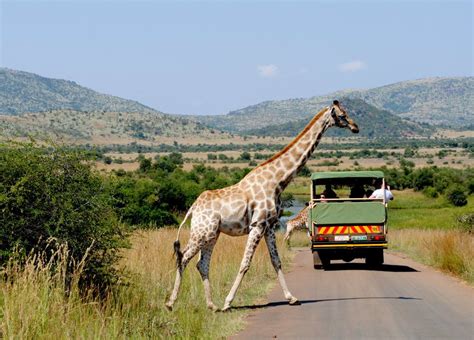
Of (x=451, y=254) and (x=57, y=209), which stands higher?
(x=57, y=209)

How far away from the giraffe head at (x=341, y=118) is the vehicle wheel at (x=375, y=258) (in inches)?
269

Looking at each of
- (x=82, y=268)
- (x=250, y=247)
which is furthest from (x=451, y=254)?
(x=82, y=268)

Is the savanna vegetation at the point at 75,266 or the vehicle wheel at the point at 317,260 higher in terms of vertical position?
the savanna vegetation at the point at 75,266

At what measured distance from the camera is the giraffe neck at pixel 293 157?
15.3 meters

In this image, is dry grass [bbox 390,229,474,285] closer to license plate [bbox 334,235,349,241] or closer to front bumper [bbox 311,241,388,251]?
front bumper [bbox 311,241,388,251]

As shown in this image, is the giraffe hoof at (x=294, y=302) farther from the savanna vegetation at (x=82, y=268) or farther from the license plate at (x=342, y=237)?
the license plate at (x=342, y=237)

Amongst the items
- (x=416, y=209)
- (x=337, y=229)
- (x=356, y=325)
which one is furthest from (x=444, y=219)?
(x=356, y=325)

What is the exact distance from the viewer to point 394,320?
12.7 m

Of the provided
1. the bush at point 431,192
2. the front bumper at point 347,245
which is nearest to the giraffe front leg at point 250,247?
the front bumper at point 347,245

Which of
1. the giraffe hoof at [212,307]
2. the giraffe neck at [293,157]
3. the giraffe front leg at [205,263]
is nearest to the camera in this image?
the giraffe hoof at [212,307]

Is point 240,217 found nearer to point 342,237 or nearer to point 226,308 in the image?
point 226,308

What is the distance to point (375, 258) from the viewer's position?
22.2 metres

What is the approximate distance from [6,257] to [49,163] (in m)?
1.60

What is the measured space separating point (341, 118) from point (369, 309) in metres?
3.69
